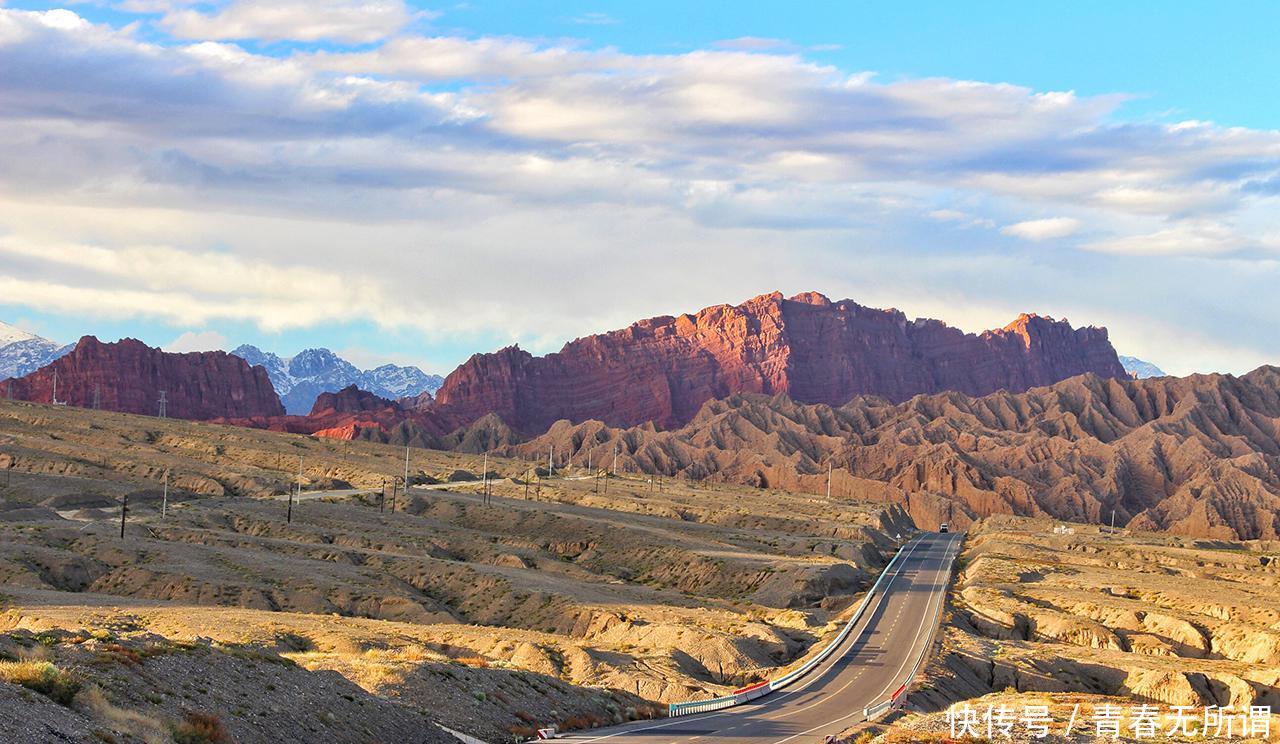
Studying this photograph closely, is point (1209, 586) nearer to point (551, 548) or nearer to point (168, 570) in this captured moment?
point (551, 548)

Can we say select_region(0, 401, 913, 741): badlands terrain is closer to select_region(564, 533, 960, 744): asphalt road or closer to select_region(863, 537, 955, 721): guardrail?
select_region(564, 533, 960, 744): asphalt road

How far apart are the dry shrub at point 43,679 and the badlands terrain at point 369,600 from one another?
0.07m

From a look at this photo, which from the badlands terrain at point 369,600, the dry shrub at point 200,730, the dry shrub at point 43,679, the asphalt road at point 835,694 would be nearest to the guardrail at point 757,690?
the asphalt road at point 835,694

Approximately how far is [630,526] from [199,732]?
403 ft

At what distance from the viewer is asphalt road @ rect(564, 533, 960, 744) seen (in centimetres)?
4969

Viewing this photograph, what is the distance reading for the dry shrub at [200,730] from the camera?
32.3 m

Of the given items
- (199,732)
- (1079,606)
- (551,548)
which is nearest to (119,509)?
(551,548)

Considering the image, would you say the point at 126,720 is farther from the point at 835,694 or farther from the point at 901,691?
the point at 901,691

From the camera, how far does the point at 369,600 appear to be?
96625 mm

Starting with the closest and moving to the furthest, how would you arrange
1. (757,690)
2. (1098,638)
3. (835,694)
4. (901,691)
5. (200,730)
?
(200,730) < (757,690) < (835,694) < (901,691) < (1098,638)

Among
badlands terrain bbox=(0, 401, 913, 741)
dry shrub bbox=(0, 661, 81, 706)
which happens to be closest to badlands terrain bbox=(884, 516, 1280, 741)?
badlands terrain bbox=(0, 401, 913, 741)

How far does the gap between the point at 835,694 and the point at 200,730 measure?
1512 inches

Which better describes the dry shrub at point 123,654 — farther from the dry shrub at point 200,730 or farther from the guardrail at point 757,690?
the guardrail at point 757,690

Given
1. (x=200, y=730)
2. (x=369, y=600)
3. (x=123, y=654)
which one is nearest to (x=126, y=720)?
(x=200, y=730)
